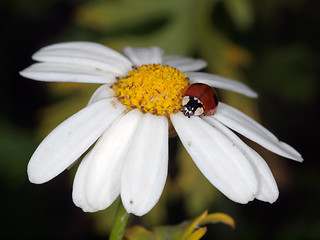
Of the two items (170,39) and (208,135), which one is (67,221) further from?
(208,135)

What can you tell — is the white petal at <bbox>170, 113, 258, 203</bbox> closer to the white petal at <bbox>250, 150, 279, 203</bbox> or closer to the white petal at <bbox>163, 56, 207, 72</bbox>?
the white petal at <bbox>250, 150, 279, 203</bbox>

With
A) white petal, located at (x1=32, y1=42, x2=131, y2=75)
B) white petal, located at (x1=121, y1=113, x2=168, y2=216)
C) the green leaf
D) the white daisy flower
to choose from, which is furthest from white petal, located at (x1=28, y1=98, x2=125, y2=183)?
the green leaf

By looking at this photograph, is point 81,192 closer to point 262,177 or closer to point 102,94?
point 102,94

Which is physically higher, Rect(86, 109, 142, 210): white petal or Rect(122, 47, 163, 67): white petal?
Rect(122, 47, 163, 67): white petal

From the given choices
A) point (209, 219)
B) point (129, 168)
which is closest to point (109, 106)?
point (129, 168)

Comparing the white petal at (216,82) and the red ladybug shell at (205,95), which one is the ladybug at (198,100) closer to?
the red ladybug shell at (205,95)

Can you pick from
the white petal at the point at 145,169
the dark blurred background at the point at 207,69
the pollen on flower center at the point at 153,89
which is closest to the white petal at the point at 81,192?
the white petal at the point at 145,169
